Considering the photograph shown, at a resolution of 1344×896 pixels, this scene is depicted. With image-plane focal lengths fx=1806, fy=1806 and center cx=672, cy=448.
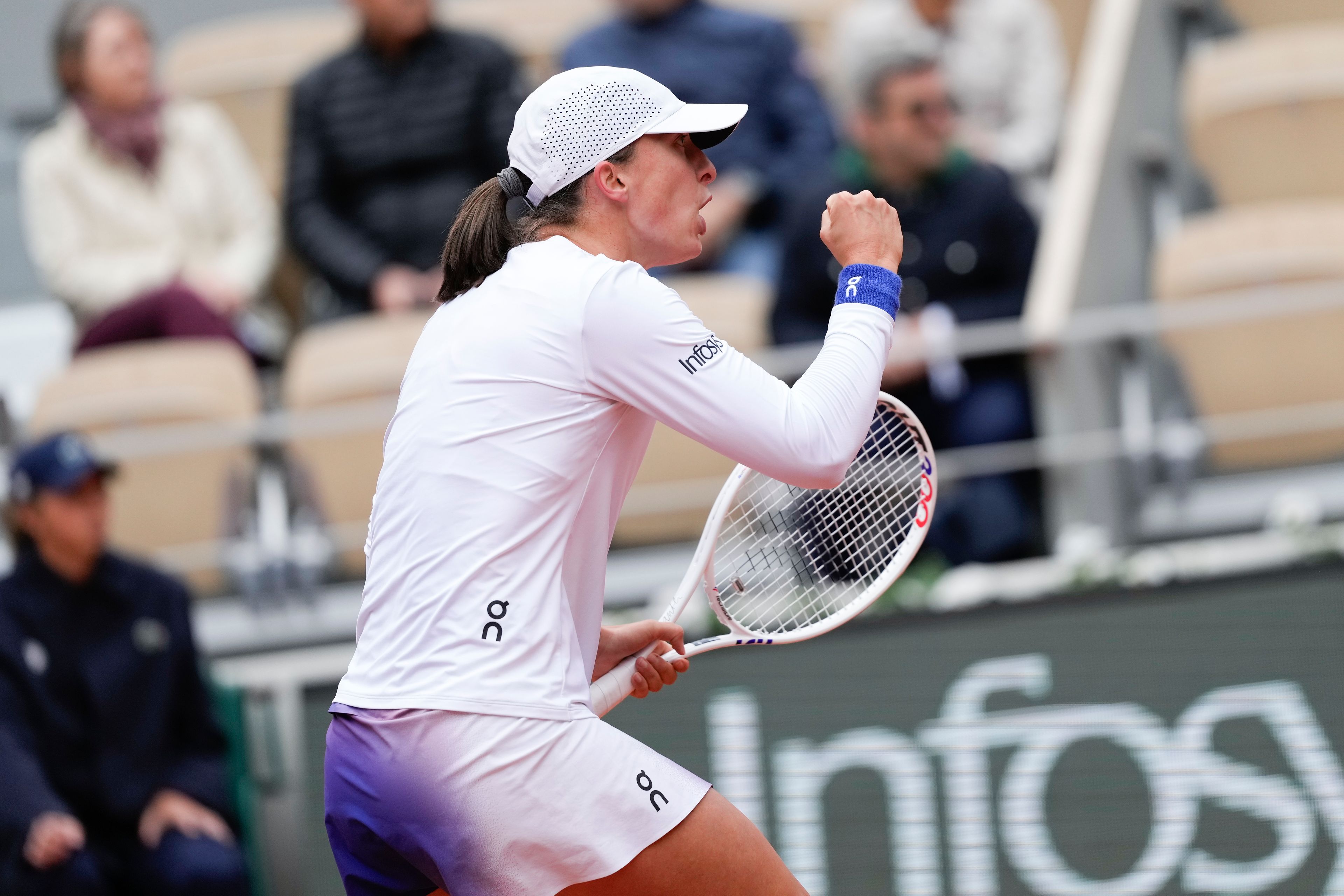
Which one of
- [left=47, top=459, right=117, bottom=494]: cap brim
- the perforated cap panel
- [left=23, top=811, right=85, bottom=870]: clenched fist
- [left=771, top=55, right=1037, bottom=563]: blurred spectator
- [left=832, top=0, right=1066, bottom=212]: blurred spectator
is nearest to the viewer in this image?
the perforated cap panel

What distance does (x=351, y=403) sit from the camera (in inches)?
215

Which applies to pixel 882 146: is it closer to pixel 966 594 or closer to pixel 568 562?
pixel 966 594

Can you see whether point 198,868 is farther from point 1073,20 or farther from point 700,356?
point 1073,20

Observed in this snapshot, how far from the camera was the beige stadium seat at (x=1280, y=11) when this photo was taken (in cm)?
714

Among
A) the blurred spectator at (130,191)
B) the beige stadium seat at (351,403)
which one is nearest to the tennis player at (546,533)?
the beige stadium seat at (351,403)

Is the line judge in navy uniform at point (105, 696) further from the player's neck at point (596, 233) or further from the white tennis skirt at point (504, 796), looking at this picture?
the player's neck at point (596, 233)

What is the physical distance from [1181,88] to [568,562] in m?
5.24

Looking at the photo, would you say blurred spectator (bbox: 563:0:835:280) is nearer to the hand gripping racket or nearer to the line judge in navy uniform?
the line judge in navy uniform

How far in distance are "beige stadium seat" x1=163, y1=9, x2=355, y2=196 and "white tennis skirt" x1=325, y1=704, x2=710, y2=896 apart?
5.27 m

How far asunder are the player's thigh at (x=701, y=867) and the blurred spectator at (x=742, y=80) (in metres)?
3.89

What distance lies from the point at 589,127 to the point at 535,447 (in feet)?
1.39

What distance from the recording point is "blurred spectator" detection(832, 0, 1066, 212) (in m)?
6.35

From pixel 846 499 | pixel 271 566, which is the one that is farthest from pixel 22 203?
pixel 846 499

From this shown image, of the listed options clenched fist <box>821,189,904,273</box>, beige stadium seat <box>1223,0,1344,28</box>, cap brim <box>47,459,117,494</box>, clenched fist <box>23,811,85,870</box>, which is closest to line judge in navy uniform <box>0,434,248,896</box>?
cap brim <box>47,459,117,494</box>
